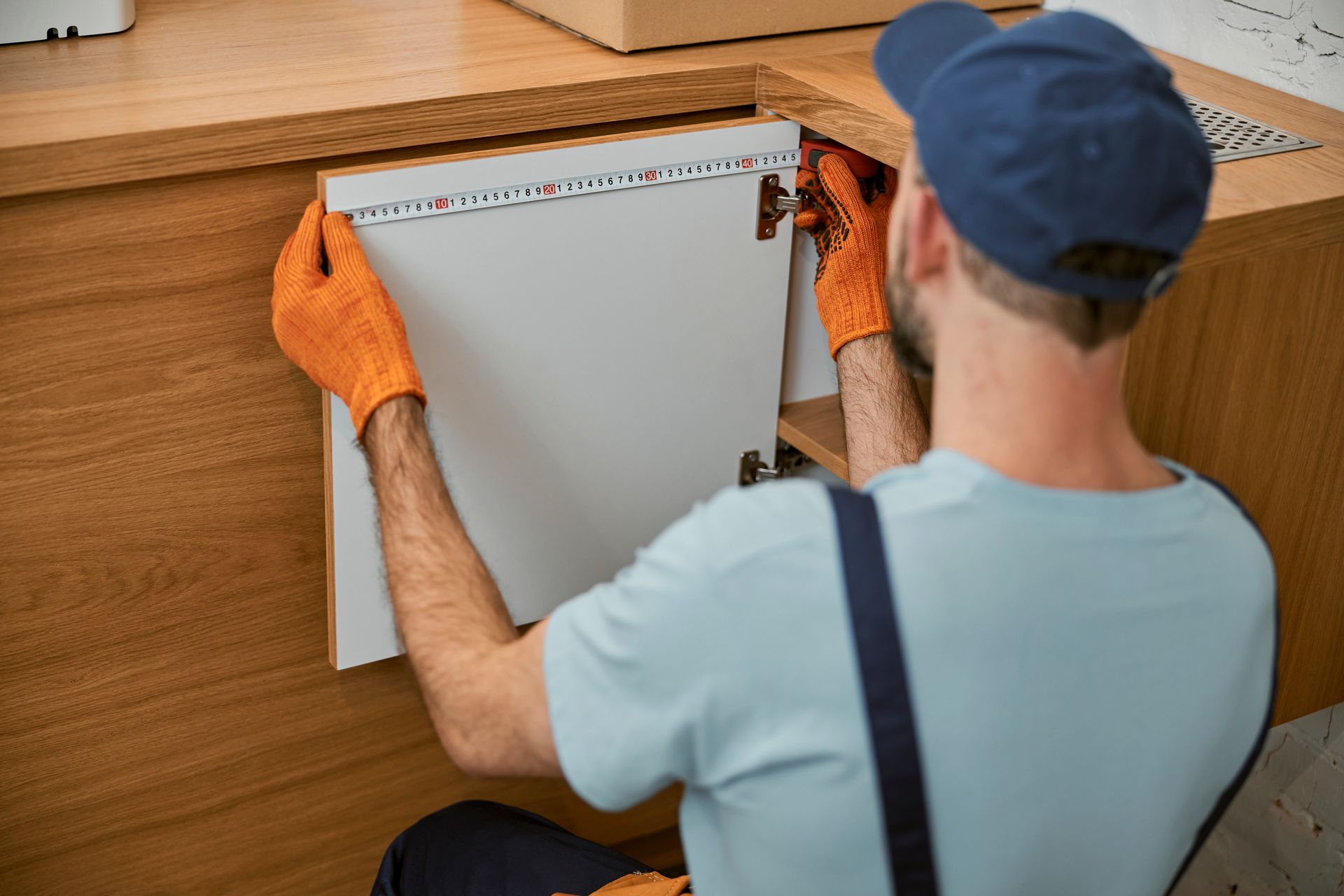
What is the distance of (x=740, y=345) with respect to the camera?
124 centimetres

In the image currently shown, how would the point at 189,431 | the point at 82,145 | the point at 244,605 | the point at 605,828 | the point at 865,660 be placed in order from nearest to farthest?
the point at 865,660
the point at 82,145
the point at 189,431
the point at 244,605
the point at 605,828

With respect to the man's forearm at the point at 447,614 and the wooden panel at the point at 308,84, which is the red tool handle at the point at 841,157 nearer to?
the wooden panel at the point at 308,84

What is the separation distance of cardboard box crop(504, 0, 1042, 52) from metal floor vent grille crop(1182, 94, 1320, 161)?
1.10 feet

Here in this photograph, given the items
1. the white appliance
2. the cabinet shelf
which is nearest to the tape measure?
the cabinet shelf

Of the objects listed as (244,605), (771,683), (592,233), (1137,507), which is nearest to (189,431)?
(244,605)

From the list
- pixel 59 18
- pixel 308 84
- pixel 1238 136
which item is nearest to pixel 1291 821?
pixel 1238 136

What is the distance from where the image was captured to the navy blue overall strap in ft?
1.98

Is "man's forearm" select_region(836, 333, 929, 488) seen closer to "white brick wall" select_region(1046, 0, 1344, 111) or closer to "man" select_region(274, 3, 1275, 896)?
"man" select_region(274, 3, 1275, 896)

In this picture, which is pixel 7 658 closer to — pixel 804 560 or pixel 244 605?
pixel 244 605

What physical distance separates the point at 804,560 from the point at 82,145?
2.06 ft

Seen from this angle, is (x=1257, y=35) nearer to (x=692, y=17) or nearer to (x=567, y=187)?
(x=692, y=17)

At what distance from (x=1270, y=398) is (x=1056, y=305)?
0.46 meters

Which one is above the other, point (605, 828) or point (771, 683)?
point (771, 683)

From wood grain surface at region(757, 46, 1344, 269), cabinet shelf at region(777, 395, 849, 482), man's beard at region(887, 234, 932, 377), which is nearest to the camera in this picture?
man's beard at region(887, 234, 932, 377)
